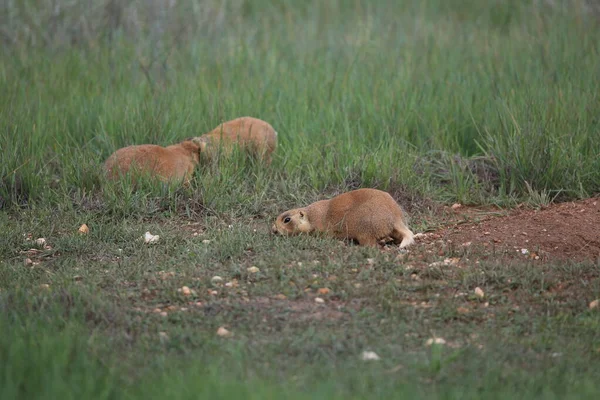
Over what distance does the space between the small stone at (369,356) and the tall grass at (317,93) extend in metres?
2.67

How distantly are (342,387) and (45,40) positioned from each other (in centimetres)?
714

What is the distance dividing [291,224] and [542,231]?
1.65m

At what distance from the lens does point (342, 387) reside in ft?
12.1

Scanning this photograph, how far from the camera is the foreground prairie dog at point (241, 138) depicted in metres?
7.00

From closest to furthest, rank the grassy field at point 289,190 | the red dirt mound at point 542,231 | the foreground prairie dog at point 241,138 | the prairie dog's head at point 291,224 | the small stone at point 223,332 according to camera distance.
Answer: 1. the grassy field at point 289,190
2. the small stone at point 223,332
3. the red dirt mound at point 542,231
4. the prairie dog's head at point 291,224
5. the foreground prairie dog at point 241,138

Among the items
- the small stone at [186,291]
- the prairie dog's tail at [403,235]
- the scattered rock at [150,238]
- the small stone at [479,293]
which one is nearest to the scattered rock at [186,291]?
the small stone at [186,291]

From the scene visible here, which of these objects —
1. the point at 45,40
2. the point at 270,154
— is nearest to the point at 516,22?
the point at 270,154

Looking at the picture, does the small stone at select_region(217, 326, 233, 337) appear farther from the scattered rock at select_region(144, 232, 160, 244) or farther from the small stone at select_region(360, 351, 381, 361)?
the scattered rock at select_region(144, 232, 160, 244)

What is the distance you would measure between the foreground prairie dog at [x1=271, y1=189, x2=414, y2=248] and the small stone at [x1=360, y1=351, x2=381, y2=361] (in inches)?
62.6

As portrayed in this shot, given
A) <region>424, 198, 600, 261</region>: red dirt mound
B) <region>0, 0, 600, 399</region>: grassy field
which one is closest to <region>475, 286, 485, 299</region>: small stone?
<region>0, 0, 600, 399</region>: grassy field

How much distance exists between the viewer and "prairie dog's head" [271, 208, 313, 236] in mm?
5820

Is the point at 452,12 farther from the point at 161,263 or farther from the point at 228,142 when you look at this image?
the point at 161,263

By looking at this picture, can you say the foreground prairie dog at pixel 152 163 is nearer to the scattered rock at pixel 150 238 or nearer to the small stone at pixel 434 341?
the scattered rock at pixel 150 238

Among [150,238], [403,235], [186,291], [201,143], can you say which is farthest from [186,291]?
[201,143]
